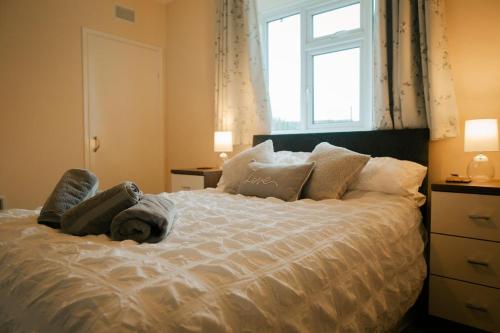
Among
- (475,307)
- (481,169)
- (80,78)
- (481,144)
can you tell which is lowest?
(475,307)

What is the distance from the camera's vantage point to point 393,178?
201 cm

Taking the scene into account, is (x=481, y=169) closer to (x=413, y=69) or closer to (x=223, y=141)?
(x=413, y=69)

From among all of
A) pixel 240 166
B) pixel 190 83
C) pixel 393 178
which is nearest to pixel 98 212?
pixel 240 166

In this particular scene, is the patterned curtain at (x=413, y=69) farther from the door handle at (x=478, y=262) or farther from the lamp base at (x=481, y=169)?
the door handle at (x=478, y=262)

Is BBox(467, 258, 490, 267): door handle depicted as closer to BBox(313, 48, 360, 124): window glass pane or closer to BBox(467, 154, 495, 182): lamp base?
BBox(467, 154, 495, 182): lamp base

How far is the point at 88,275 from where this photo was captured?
840 mm

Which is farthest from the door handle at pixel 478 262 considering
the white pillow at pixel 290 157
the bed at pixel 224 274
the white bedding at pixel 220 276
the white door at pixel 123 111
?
the white door at pixel 123 111

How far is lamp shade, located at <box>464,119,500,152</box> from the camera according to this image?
1.86m

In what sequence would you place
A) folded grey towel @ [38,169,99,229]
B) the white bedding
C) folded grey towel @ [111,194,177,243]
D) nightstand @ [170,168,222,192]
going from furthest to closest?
nightstand @ [170,168,222,192]
folded grey towel @ [38,169,99,229]
folded grey towel @ [111,194,177,243]
the white bedding

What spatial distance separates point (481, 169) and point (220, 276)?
1861 mm

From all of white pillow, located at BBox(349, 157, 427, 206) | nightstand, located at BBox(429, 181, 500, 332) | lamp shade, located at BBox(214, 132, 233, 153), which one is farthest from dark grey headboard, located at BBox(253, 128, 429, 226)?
lamp shade, located at BBox(214, 132, 233, 153)

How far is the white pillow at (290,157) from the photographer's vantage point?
2.54 meters

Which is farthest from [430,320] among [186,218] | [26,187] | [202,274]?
[26,187]

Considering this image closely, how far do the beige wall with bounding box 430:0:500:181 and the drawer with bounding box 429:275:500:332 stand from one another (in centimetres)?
80
